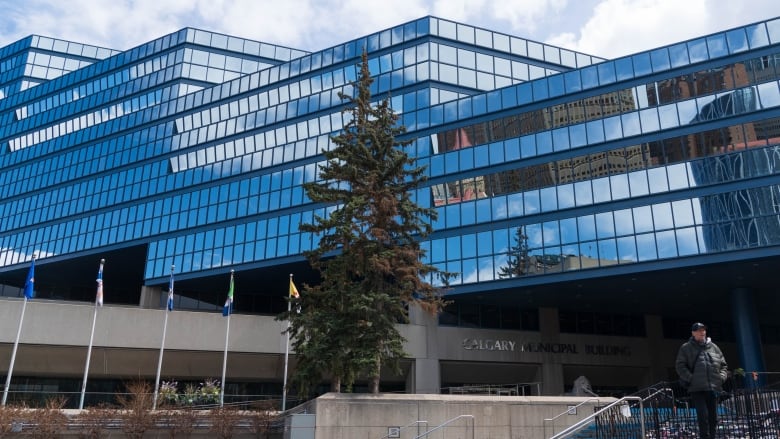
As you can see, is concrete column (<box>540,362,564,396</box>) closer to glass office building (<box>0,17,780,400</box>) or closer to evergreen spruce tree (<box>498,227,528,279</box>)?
glass office building (<box>0,17,780,400</box>)

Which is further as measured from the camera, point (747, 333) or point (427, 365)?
point (427, 365)

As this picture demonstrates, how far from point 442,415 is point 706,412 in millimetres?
13529

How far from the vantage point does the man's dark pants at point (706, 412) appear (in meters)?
11.9

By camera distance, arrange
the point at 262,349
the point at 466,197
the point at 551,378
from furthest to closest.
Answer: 1. the point at 551,378
2. the point at 466,197
3. the point at 262,349

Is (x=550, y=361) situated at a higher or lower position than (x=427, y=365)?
higher

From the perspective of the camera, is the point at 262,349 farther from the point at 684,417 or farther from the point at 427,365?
the point at 684,417

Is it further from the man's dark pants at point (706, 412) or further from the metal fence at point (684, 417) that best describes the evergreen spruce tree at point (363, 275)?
the man's dark pants at point (706, 412)

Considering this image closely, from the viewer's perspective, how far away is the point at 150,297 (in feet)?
189

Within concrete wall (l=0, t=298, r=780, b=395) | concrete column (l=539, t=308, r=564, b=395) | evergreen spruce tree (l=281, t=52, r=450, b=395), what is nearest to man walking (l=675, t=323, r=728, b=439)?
evergreen spruce tree (l=281, t=52, r=450, b=395)

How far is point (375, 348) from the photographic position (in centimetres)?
2534

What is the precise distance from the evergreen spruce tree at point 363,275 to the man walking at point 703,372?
14.1m

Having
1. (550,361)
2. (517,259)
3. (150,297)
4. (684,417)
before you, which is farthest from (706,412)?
(150,297)

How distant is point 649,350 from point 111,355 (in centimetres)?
4003

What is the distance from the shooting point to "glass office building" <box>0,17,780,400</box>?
3900cm
